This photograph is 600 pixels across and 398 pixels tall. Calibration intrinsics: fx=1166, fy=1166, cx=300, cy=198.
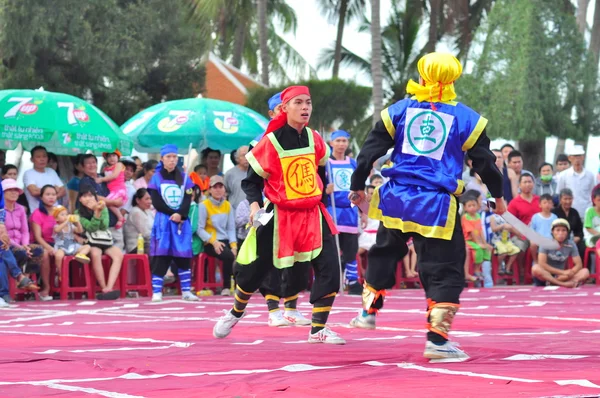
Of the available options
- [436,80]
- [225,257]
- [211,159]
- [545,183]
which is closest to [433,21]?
[545,183]

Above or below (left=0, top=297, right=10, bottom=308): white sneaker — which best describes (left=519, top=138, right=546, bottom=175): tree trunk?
above

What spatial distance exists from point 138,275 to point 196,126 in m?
2.43

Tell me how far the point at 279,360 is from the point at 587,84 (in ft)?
76.4

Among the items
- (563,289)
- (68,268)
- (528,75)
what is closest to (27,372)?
(68,268)

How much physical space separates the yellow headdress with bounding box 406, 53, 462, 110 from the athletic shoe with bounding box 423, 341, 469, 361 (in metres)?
1.43

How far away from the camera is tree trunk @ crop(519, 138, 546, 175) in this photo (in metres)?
29.2

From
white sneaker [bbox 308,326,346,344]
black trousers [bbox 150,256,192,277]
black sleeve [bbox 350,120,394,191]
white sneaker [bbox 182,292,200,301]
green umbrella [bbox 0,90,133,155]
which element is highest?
green umbrella [bbox 0,90,133,155]

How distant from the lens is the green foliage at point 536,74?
27.9m

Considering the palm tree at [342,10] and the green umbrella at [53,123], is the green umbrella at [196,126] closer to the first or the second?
the green umbrella at [53,123]

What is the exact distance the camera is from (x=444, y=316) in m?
6.61

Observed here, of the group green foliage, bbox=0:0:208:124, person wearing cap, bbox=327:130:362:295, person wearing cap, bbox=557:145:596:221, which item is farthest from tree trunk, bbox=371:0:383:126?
person wearing cap, bbox=327:130:362:295

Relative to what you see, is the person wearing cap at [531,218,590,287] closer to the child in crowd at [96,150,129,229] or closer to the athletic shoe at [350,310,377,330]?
the child in crowd at [96,150,129,229]

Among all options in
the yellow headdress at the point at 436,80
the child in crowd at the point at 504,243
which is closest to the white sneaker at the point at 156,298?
the child in crowd at the point at 504,243

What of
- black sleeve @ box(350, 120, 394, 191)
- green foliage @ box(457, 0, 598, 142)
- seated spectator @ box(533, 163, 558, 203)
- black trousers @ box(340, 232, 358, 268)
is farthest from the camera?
green foliage @ box(457, 0, 598, 142)
